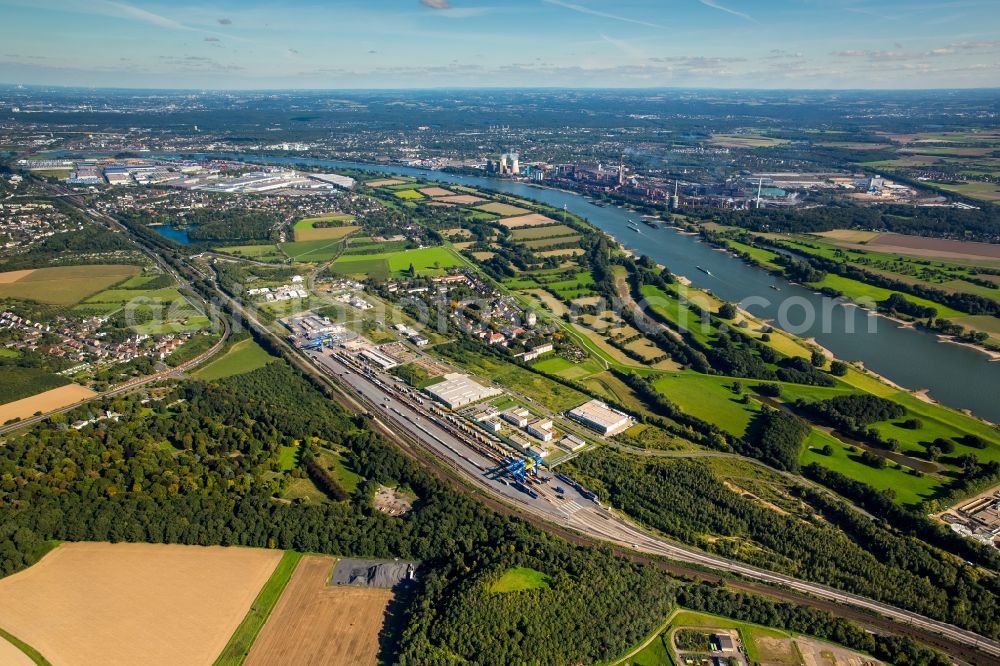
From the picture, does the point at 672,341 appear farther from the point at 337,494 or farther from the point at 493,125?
the point at 493,125

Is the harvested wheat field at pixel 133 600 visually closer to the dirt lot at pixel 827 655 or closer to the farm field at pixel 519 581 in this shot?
the farm field at pixel 519 581

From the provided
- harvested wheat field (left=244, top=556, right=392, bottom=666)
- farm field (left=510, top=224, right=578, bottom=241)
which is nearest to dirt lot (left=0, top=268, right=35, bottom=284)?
farm field (left=510, top=224, right=578, bottom=241)

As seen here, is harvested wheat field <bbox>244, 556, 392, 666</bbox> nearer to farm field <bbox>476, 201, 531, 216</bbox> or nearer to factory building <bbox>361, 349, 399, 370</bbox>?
factory building <bbox>361, 349, 399, 370</bbox>

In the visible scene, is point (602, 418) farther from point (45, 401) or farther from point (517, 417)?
point (45, 401)

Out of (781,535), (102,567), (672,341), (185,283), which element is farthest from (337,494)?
(185,283)

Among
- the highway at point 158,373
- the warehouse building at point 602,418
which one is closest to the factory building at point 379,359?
the highway at point 158,373

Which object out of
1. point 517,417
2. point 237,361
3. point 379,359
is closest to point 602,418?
point 517,417
